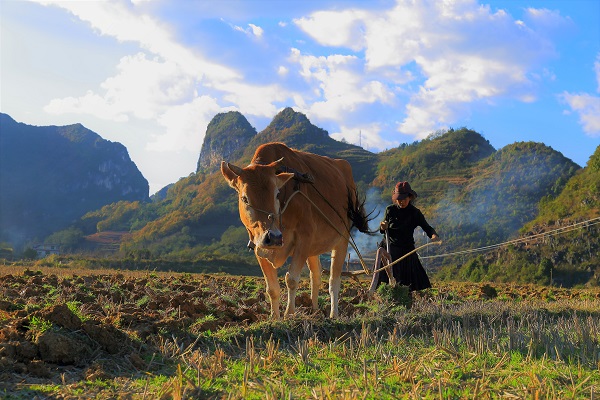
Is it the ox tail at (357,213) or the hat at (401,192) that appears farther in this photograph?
the ox tail at (357,213)

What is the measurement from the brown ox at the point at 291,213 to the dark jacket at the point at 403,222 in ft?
1.23

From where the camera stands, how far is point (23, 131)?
138 m

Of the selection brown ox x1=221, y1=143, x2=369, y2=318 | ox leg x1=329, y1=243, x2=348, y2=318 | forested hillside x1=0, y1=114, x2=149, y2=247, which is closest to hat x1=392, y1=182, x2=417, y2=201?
brown ox x1=221, y1=143, x2=369, y2=318

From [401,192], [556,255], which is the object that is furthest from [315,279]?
[556,255]

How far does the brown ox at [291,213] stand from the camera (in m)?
6.01

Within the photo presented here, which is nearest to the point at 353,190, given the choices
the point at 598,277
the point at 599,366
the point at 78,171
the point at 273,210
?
the point at 273,210

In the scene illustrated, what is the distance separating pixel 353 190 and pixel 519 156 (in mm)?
63350

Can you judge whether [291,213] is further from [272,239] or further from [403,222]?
[403,222]

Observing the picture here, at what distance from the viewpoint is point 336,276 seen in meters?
7.45

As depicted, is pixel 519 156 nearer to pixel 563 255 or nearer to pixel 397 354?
pixel 563 255

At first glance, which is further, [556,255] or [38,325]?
[556,255]

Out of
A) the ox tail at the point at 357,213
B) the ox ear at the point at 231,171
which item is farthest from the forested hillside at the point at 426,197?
the ox ear at the point at 231,171

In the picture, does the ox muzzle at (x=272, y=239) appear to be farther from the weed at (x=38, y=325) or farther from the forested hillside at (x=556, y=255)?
the forested hillside at (x=556, y=255)

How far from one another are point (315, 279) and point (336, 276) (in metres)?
0.34
